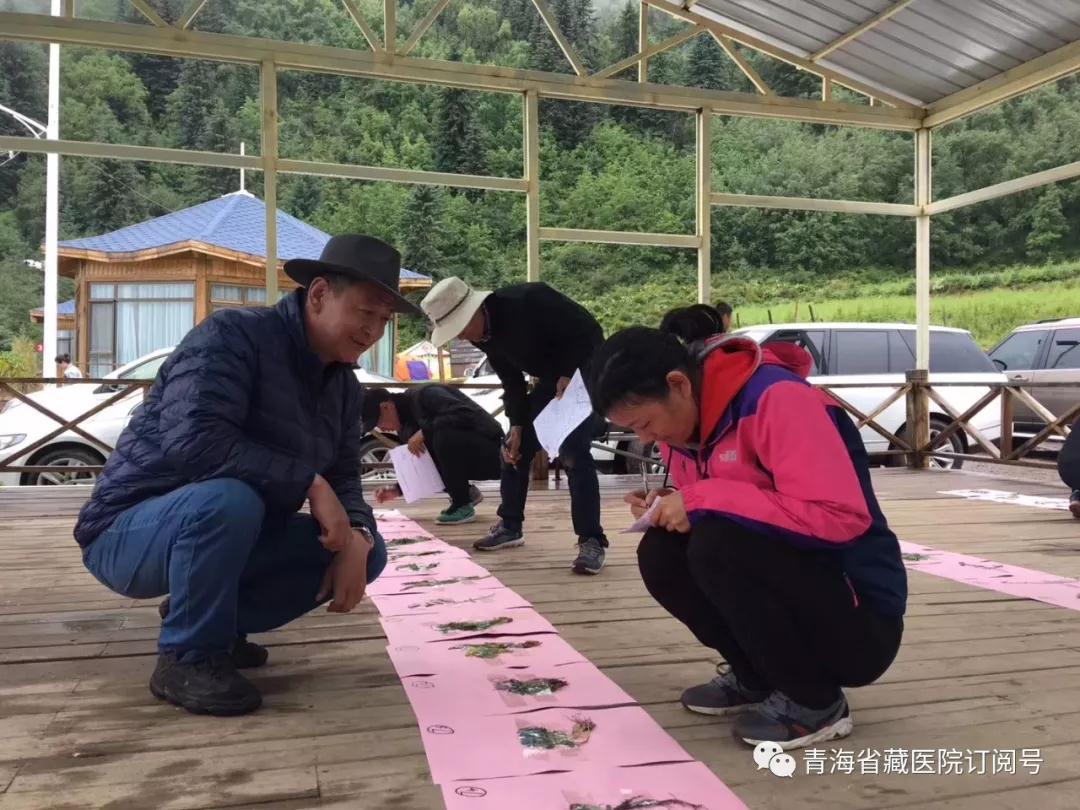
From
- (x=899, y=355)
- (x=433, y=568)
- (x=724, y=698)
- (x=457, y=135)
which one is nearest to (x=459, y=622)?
(x=433, y=568)

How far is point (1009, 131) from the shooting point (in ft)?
24.5

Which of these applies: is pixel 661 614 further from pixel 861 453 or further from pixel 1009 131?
pixel 1009 131

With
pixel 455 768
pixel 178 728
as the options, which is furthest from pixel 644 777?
pixel 178 728

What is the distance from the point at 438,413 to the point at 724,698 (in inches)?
110

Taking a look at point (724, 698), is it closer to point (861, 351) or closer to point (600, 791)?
point (600, 791)

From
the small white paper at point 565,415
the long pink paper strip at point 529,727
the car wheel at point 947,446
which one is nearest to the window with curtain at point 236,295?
the small white paper at point 565,415

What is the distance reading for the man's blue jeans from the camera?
5.51 ft

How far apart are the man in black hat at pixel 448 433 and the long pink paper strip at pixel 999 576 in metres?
1.89

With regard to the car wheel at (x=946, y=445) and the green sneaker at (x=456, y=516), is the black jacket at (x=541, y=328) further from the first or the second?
the car wheel at (x=946, y=445)

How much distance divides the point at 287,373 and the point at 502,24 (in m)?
5.29

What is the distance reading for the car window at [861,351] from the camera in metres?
7.52

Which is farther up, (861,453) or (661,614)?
(861,453)

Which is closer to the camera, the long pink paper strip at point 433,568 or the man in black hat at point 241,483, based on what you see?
the man in black hat at point 241,483

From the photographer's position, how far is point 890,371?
769cm
